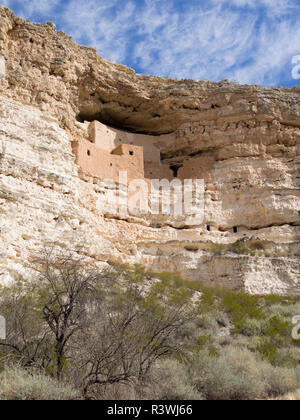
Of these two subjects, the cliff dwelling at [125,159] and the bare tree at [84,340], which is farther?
the cliff dwelling at [125,159]

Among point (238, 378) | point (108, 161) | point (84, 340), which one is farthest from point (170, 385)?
point (108, 161)

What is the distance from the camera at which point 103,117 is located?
1994 cm

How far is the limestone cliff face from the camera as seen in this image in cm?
1296

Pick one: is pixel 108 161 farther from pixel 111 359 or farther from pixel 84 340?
pixel 111 359

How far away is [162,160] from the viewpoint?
20.7 metres

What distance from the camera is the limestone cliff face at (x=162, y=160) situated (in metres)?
13.0

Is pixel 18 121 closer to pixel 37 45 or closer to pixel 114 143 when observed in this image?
pixel 37 45

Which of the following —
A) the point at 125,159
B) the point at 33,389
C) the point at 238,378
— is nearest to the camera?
the point at 33,389

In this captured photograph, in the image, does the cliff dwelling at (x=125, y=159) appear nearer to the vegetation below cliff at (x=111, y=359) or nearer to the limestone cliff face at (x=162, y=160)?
the limestone cliff face at (x=162, y=160)

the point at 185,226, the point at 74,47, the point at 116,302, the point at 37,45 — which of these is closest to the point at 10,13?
the point at 37,45

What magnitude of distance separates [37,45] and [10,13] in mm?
1291

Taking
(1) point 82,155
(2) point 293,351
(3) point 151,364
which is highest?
(1) point 82,155

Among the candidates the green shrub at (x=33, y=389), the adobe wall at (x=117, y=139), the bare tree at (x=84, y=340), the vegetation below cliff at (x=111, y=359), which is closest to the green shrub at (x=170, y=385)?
the vegetation below cliff at (x=111, y=359)

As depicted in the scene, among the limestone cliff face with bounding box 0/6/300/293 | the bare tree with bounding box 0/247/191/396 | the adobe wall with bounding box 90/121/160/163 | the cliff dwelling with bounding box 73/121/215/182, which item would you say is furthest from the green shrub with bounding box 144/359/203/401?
the adobe wall with bounding box 90/121/160/163
